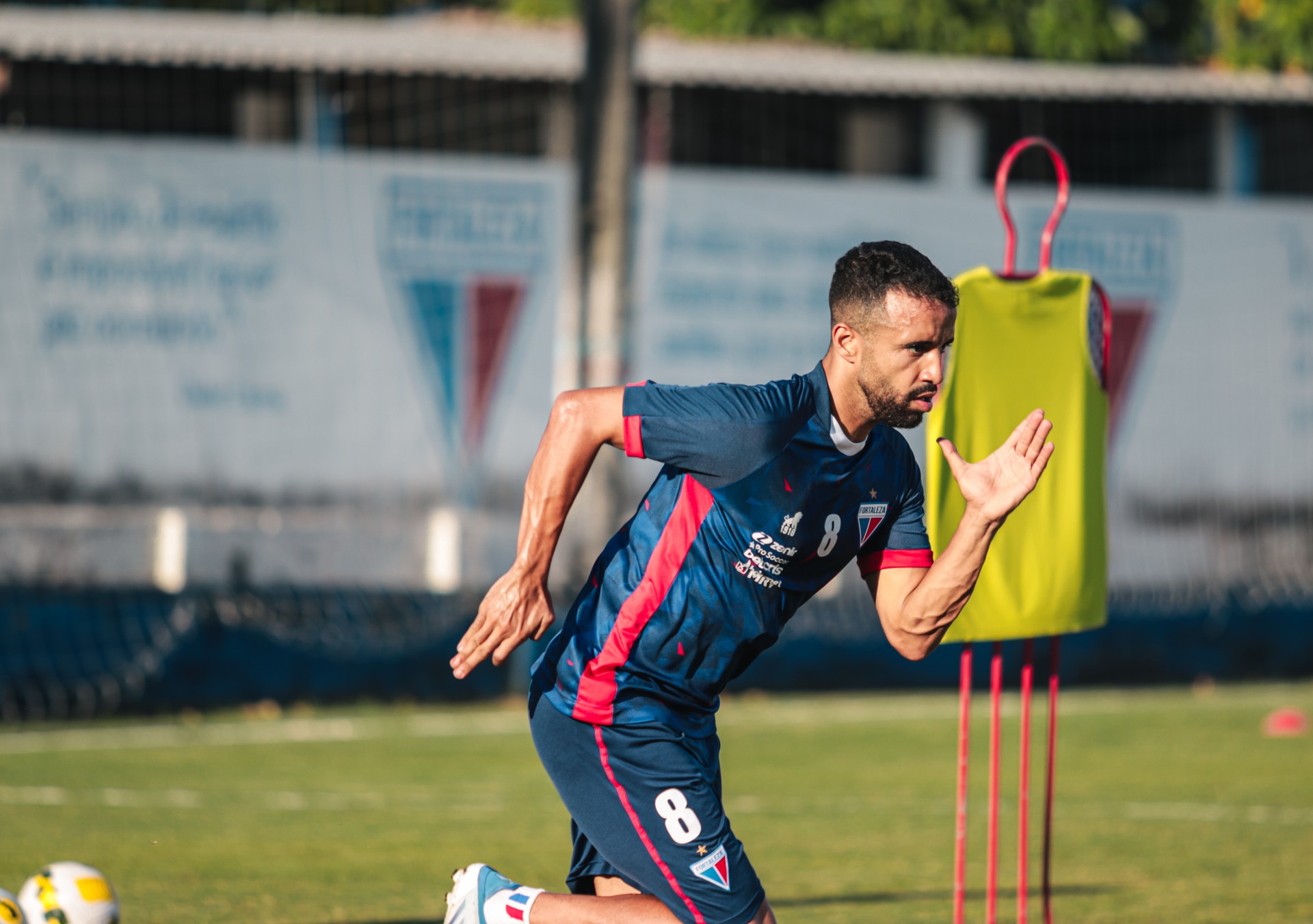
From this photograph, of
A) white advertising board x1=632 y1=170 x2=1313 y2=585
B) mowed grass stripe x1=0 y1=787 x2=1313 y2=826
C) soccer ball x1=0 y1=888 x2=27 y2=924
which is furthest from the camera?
white advertising board x1=632 y1=170 x2=1313 y2=585

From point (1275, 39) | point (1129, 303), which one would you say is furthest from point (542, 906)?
point (1275, 39)

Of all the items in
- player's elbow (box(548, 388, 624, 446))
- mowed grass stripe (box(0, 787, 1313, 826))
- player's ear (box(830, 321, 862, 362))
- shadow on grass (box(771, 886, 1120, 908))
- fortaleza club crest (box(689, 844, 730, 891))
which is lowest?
mowed grass stripe (box(0, 787, 1313, 826))

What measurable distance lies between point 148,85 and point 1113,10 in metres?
12.6

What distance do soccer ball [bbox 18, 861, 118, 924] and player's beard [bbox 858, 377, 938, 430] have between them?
9.94 feet

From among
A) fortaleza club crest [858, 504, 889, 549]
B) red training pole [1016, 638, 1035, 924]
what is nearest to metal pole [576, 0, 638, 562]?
red training pole [1016, 638, 1035, 924]

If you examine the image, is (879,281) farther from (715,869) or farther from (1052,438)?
(1052,438)

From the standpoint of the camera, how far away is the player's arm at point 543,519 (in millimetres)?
4074

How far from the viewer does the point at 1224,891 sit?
7160 mm

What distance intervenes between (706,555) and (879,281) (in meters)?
0.77

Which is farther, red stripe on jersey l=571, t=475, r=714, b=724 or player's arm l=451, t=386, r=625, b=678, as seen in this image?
red stripe on jersey l=571, t=475, r=714, b=724

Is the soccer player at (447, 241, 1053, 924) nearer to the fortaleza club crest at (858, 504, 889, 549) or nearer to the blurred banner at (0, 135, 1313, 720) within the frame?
the fortaleza club crest at (858, 504, 889, 549)

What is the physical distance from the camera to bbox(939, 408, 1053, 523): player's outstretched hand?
14.0 ft

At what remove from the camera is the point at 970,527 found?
4.31m

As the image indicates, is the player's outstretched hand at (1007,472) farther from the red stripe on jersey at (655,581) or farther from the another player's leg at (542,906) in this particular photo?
the another player's leg at (542,906)
